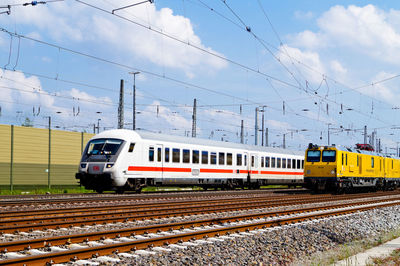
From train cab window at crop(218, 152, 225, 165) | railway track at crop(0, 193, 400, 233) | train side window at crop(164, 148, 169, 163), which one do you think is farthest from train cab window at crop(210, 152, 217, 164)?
railway track at crop(0, 193, 400, 233)

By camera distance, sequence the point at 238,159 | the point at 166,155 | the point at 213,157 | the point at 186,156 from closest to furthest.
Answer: the point at 166,155 < the point at 186,156 < the point at 213,157 < the point at 238,159

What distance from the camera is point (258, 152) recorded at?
3525 centimetres

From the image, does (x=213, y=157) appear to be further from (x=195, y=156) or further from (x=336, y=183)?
(x=336, y=183)

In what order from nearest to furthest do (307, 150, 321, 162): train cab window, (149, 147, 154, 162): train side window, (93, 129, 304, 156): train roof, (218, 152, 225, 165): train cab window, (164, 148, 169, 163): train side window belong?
(93, 129, 304, 156): train roof
(149, 147, 154, 162): train side window
(164, 148, 169, 163): train side window
(307, 150, 321, 162): train cab window
(218, 152, 225, 165): train cab window

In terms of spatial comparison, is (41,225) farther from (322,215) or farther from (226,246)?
(322,215)

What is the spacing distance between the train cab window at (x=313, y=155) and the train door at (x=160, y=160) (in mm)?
9775

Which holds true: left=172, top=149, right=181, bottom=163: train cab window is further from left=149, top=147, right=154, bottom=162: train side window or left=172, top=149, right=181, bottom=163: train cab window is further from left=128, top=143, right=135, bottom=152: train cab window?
left=128, top=143, right=135, bottom=152: train cab window

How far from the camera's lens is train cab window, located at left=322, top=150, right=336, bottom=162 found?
28.4 metres

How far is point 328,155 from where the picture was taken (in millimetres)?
28688

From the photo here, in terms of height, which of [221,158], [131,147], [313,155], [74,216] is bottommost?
[74,216]

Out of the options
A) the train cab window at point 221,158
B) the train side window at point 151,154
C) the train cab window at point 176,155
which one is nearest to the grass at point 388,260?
the train side window at point 151,154

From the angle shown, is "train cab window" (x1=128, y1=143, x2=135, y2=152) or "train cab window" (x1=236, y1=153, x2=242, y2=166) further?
"train cab window" (x1=236, y1=153, x2=242, y2=166)

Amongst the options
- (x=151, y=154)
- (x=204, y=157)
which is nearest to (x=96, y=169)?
(x=151, y=154)

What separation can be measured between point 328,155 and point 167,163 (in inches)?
393
